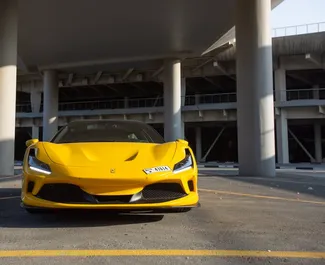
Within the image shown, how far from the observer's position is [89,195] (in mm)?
4133

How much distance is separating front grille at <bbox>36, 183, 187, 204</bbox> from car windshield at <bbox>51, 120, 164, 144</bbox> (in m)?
1.16

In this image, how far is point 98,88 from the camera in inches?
1688

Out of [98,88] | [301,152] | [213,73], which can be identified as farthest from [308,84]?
[98,88]

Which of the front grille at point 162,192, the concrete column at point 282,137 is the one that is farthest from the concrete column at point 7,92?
the concrete column at point 282,137

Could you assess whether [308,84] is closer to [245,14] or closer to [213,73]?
[213,73]

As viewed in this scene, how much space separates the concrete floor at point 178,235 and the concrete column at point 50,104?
83.7ft

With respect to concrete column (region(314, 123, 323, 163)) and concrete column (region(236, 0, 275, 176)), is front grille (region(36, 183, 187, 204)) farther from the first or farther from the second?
concrete column (region(314, 123, 323, 163))

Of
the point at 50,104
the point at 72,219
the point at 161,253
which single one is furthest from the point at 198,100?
the point at 161,253

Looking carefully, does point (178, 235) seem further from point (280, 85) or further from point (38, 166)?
point (280, 85)

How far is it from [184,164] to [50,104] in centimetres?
2841

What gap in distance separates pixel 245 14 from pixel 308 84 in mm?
23757

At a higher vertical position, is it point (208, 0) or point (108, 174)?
point (208, 0)

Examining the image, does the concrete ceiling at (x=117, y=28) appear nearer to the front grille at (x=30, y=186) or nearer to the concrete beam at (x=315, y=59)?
the concrete beam at (x=315, y=59)

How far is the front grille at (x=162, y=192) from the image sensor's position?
4.22 m
